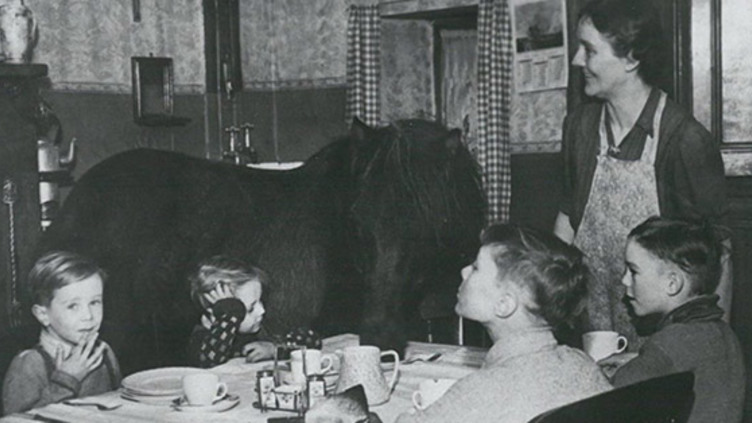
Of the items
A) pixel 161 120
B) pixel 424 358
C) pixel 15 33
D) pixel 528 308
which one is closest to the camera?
pixel 528 308

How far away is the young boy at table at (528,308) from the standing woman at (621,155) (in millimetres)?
1171

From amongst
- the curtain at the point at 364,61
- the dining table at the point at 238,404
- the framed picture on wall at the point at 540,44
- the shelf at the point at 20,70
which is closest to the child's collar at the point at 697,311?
the dining table at the point at 238,404

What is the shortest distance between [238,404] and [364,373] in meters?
0.33

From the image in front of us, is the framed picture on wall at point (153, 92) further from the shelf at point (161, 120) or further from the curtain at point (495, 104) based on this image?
the curtain at point (495, 104)

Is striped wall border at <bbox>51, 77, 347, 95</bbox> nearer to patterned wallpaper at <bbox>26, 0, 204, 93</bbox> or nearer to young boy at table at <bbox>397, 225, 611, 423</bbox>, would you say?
patterned wallpaper at <bbox>26, 0, 204, 93</bbox>

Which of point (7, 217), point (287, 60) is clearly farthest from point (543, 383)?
point (287, 60)

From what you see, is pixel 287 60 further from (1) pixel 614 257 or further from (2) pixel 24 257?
(1) pixel 614 257

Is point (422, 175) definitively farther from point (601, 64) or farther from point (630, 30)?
point (630, 30)

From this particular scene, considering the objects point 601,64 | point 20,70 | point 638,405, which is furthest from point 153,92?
point 638,405

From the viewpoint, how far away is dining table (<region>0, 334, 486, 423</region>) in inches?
86.9

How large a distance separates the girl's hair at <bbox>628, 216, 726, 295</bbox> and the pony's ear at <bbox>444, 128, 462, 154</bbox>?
132 centimetres

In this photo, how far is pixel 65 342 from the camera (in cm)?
314

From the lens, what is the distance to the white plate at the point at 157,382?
2.37 m

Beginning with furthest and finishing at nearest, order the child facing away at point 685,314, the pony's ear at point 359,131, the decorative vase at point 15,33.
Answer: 1. the decorative vase at point 15,33
2. the pony's ear at point 359,131
3. the child facing away at point 685,314
